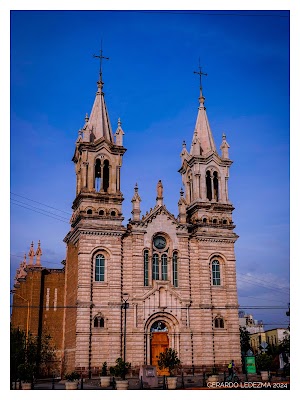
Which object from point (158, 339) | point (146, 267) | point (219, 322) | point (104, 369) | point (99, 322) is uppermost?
point (146, 267)

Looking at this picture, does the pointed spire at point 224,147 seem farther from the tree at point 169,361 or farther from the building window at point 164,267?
the tree at point 169,361

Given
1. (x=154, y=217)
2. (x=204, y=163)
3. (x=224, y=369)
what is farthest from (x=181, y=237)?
(x=224, y=369)

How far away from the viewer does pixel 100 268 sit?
42.5 meters

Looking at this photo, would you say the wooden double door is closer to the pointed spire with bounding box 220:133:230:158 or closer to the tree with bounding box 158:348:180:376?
the tree with bounding box 158:348:180:376

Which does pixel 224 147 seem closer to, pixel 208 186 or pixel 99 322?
pixel 208 186

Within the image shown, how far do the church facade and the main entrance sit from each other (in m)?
0.08

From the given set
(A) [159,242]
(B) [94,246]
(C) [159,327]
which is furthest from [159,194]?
(C) [159,327]

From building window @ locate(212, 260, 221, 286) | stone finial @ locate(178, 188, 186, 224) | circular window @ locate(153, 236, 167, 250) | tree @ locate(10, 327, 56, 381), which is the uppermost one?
stone finial @ locate(178, 188, 186, 224)

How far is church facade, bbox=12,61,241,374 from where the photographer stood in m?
41.3

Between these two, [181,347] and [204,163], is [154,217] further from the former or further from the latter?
[181,347]

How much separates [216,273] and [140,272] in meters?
6.76

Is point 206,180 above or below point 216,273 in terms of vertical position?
above

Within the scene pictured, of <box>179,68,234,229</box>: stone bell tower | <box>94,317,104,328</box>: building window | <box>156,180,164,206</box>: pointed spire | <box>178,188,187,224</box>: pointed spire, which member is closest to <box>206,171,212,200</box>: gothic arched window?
<box>179,68,234,229</box>: stone bell tower
